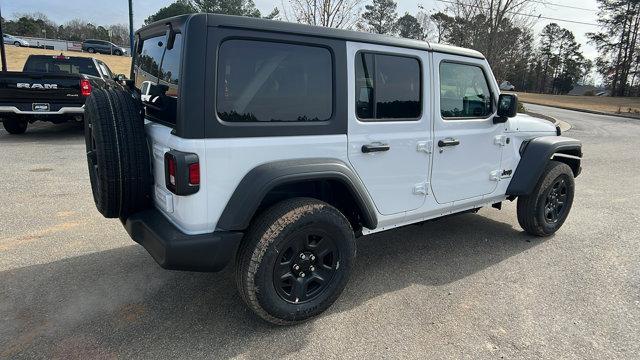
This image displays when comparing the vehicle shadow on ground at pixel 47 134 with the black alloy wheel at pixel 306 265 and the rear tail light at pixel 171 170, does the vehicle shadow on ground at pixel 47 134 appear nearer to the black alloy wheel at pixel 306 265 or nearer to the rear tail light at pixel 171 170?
the rear tail light at pixel 171 170

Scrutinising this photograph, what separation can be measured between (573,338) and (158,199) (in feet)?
9.37

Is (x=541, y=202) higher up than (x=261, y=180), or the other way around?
(x=261, y=180)

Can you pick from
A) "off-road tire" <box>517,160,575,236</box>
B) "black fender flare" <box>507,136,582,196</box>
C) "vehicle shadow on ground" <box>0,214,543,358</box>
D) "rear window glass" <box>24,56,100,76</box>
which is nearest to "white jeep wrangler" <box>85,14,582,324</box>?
"vehicle shadow on ground" <box>0,214,543,358</box>

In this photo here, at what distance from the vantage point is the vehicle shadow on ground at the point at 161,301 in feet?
8.77

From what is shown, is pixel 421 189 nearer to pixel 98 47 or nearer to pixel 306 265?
pixel 306 265

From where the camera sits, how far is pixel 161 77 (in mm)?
Result: 2867

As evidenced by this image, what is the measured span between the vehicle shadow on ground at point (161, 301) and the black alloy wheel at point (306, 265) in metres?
0.24

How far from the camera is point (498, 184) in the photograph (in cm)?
418

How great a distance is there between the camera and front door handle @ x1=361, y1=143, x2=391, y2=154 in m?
3.03

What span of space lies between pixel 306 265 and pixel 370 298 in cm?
68

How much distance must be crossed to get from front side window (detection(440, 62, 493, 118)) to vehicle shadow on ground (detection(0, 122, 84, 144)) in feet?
28.6

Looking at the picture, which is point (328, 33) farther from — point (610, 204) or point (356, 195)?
point (610, 204)

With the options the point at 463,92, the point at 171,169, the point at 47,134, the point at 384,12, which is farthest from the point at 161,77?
the point at 384,12

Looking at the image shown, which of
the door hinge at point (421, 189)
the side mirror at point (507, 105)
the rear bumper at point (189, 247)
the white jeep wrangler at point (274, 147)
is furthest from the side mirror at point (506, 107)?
the rear bumper at point (189, 247)
